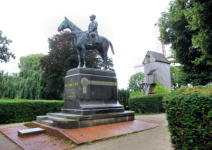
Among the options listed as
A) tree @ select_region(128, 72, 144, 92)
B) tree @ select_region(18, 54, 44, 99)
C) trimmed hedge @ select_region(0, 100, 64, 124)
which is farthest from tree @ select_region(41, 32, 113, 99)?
tree @ select_region(128, 72, 144, 92)

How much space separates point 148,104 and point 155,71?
20.2 metres

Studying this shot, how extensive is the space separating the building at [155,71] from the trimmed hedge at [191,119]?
3455 centimetres

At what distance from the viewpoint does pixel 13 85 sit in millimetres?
27844

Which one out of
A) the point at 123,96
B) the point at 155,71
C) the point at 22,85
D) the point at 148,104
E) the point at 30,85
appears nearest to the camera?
the point at 148,104

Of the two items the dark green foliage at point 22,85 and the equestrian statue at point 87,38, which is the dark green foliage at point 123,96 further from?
the equestrian statue at point 87,38

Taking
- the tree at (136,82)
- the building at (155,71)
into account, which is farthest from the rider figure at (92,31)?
the tree at (136,82)

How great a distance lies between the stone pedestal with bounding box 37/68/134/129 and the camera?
8.88 meters

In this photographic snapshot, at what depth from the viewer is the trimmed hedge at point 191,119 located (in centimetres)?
375

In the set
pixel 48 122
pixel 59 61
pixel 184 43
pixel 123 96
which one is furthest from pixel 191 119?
pixel 59 61

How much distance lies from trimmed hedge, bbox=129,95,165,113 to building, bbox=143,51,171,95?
19.0 m

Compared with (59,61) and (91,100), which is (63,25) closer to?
(91,100)

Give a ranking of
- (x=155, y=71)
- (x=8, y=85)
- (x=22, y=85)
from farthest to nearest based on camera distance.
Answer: (x=155, y=71) < (x=22, y=85) < (x=8, y=85)

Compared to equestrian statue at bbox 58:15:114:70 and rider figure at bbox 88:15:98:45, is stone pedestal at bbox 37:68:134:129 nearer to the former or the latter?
equestrian statue at bbox 58:15:114:70

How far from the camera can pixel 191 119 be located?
3.99 metres
